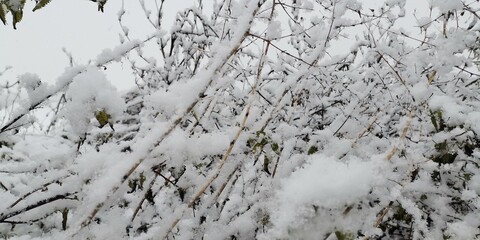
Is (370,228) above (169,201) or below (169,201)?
below

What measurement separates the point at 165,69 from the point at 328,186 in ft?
9.02

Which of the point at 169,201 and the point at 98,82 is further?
the point at 169,201

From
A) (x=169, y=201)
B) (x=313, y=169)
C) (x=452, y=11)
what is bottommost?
(x=313, y=169)

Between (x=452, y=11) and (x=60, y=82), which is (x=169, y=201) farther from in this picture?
(x=452, y=11)

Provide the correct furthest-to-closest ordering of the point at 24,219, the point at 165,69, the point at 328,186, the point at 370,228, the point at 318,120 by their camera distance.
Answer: the point at 165,69 → the point at 318,120 → the point at 24,219 → the point at 370,228 → the point at 328,186

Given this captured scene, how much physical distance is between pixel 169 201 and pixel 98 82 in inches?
34.3

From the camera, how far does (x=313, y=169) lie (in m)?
0.75

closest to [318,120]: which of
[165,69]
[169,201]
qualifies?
[169,201]

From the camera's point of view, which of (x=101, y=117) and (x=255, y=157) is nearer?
(x=101, y=117)

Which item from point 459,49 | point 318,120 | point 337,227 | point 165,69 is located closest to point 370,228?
point 337,227

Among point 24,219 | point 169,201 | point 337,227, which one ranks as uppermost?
point 169,201

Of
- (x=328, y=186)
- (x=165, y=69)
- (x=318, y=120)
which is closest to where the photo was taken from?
(x=328, y=186)

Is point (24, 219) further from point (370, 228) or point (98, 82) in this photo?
point (370, 228)

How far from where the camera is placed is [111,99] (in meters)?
1.04
